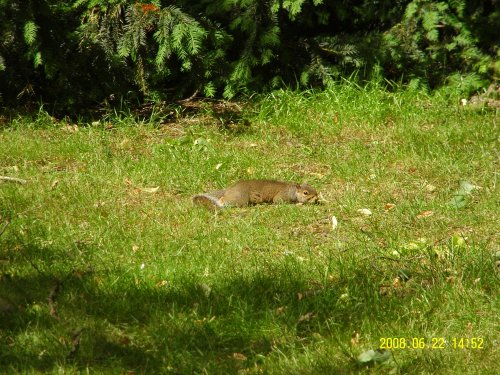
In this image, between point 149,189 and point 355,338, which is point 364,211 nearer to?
point 149,189

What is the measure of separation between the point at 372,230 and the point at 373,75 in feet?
12.4

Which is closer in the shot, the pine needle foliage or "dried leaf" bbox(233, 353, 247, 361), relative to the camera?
"dried leaf" bbox(233, 353, 247, 361)

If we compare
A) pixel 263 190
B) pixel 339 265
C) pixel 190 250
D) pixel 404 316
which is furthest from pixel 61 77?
pixel 404 316

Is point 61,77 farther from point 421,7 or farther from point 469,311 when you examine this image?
point 469,311

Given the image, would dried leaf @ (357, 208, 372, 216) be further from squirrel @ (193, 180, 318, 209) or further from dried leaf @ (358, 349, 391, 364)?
dried leaf @ (358, 349, 391, 364)

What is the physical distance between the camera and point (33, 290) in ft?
15.9

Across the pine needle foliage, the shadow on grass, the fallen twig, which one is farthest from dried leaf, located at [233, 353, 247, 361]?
the pine needle foliage

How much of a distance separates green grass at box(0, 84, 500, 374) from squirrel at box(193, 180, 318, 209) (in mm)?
126

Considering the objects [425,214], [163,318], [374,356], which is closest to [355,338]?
[374,356]

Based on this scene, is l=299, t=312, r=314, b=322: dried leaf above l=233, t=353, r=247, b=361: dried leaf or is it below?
above

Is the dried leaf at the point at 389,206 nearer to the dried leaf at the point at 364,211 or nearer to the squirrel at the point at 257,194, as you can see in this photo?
the dried leaf at the point at 364,211
